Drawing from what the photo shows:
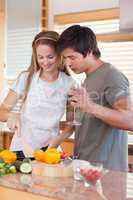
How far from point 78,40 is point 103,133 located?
397 mm

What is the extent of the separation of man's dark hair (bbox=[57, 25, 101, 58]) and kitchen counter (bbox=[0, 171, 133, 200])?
530 mm

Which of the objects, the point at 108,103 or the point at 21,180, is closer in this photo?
the point at 21,180

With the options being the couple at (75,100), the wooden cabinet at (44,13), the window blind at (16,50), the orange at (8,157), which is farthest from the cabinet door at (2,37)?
the orange at (8,157)

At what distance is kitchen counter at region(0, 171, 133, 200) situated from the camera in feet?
3.41

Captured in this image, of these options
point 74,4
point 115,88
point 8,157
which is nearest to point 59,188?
point 8,157

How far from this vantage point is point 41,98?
1587 millimetres

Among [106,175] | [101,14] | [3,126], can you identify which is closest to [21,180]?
[106,175]

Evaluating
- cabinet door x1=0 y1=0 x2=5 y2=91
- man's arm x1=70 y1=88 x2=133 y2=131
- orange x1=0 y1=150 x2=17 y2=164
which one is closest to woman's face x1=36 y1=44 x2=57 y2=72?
man's arm x1=70 y1=88 x2=133 y2=131

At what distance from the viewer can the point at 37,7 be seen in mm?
2814

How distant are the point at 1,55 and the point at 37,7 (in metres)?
0.48

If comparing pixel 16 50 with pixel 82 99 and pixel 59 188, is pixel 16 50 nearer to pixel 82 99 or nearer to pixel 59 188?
pixel 82 99

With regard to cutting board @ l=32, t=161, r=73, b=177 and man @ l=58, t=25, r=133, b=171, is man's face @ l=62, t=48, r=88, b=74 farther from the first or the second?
cutting board @ l=32, t=161, r=73, b=177

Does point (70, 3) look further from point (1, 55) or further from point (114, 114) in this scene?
point (114, 114)

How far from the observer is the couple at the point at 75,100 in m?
1.36
